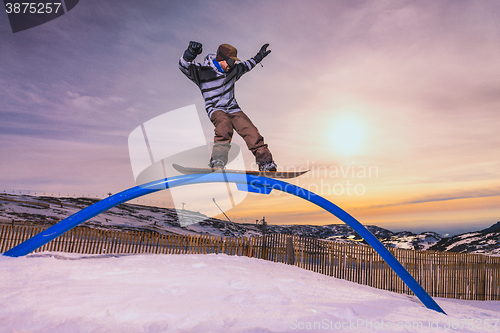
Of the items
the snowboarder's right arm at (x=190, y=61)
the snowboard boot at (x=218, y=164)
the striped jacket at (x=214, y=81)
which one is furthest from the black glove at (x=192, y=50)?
the snowboard boot at (x=218, y=164)

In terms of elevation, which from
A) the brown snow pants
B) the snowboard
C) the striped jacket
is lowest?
the snowboard

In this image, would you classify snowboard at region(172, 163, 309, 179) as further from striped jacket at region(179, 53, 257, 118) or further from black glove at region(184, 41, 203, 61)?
black glove at region(184, 41, 203, 61)

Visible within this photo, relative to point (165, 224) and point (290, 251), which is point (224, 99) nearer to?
point (290, 251)

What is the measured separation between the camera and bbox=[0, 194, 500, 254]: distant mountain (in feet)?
73.4

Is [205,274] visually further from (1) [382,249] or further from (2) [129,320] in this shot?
(1) [382,249]

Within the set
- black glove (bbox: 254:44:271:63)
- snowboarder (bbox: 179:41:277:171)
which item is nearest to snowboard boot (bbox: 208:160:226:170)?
snowboarder (bbox: 179:41:277:171)

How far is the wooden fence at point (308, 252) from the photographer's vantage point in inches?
355

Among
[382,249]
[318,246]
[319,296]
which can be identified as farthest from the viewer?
A: [318,246]

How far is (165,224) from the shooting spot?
102 feet

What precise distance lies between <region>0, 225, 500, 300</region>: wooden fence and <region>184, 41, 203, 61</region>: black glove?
22.0 ft

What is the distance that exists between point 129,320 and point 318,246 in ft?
26.8

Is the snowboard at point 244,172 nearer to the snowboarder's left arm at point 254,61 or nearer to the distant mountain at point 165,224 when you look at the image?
the snowboarder's left arm at point 254,61

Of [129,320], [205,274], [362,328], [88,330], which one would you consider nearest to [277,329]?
[362,328]

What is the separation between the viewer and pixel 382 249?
157 inches
